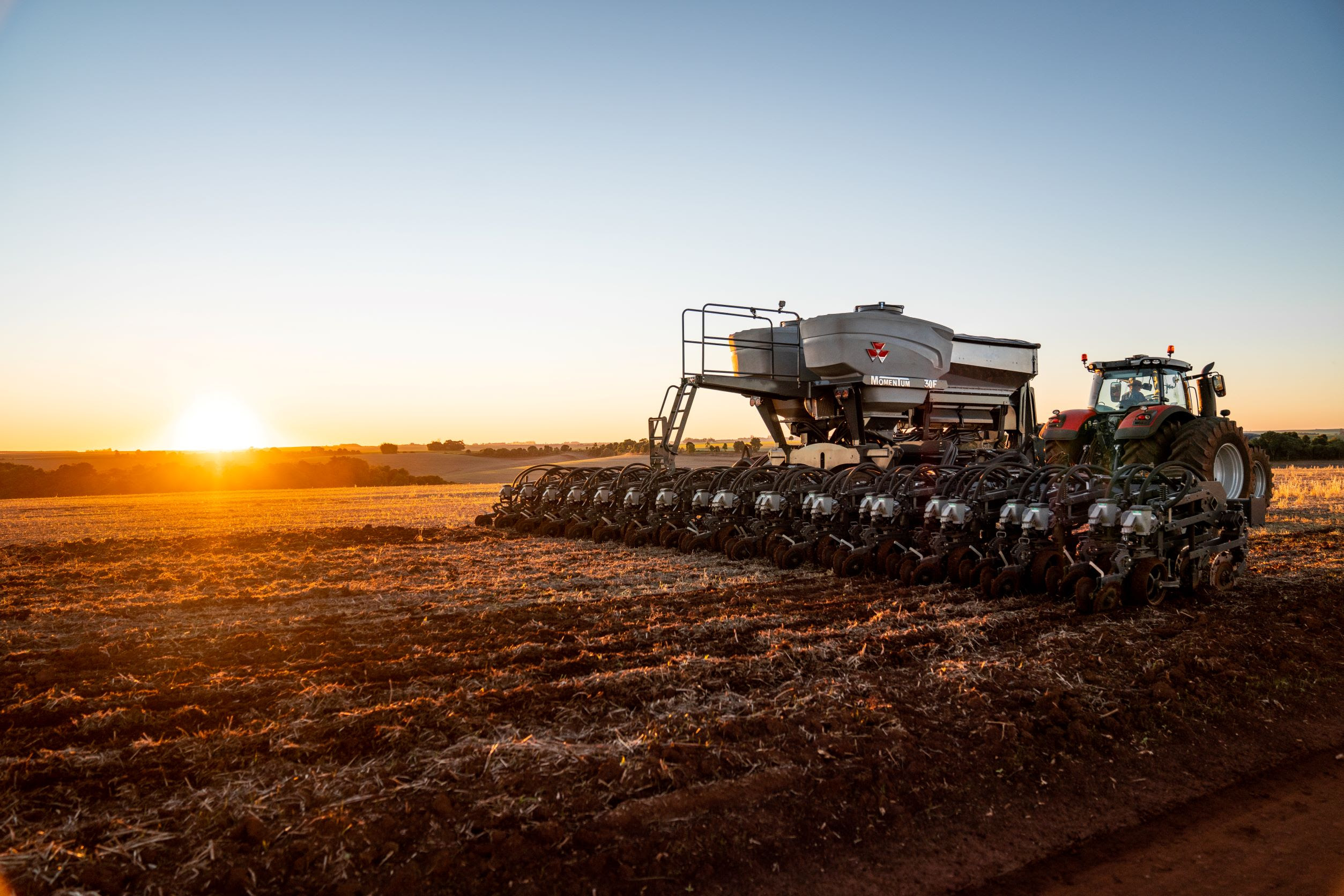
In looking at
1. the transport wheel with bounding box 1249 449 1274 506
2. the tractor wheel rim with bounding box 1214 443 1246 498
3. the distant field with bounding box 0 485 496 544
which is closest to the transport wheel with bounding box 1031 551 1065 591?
the tractor wheel rim with bounding box 1214 443 1246 498

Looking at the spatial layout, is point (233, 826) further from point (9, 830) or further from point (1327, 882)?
point (1327, 882)

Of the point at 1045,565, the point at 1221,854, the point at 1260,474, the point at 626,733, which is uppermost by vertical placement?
the point at 1260,474

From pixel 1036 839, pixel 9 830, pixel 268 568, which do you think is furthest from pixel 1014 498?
pixel 268 568

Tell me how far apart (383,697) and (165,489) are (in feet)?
113

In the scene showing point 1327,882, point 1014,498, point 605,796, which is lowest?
point 1327,882

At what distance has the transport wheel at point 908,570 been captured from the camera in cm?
796

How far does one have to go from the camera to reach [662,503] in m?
11.7

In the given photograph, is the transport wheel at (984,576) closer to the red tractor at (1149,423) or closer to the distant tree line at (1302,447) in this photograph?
the red tractor at (1149,423)

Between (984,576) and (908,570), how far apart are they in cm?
81

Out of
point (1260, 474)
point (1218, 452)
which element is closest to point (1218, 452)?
point (1218, 452)

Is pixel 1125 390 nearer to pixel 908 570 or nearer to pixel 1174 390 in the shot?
pixel 1174 390

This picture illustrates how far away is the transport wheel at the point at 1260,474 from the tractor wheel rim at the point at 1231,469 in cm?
45

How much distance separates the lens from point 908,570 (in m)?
8.06

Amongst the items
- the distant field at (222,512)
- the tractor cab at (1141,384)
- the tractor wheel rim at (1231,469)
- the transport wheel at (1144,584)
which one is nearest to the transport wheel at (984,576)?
the transport wheel at (1144,584)
